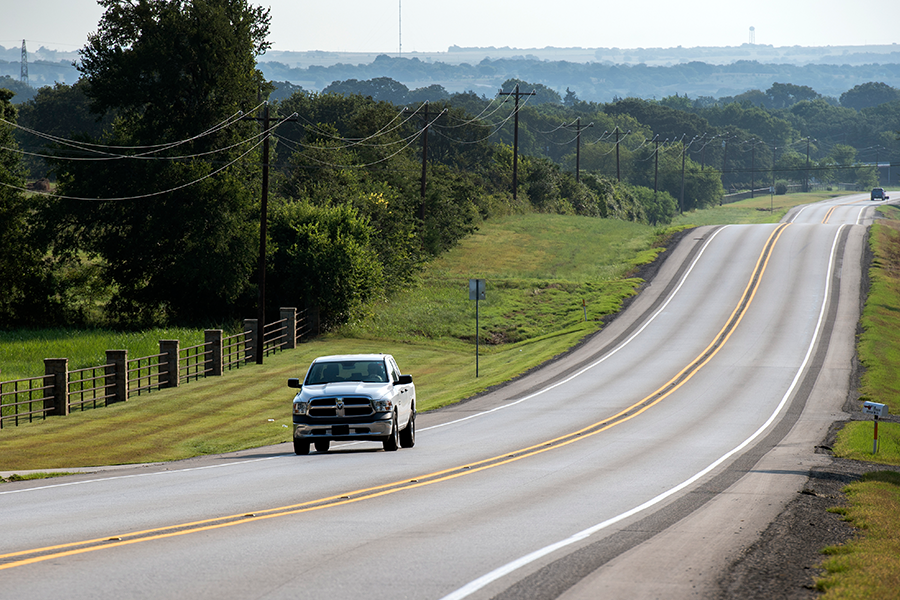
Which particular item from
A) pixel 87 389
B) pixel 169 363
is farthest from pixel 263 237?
pixel 87 389

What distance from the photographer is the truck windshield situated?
18.9 m

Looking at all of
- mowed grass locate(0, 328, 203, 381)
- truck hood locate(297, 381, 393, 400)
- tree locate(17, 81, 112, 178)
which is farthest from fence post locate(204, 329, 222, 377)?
tree locate(17, 81, 112, 178)

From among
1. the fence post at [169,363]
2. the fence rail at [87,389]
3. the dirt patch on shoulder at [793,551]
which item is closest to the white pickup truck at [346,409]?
the dirt patch on shoulder at [793,551]

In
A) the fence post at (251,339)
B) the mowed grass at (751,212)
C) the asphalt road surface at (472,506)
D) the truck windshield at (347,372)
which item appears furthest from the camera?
the mowed grass at (751,212)

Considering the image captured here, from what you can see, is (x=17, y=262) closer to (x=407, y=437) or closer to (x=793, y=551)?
(x=407, y=437)

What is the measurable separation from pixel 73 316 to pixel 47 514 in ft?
117

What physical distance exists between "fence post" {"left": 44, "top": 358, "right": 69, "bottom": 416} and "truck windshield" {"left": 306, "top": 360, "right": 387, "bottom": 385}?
1044cm

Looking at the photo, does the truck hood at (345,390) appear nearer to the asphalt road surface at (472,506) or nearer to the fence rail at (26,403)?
the asphalt road surface at (472,506)

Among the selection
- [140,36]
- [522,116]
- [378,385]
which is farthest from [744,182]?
[378,385]

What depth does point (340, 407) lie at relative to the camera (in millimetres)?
17953

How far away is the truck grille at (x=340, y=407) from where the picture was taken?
1791 cm

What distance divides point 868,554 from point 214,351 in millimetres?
27277

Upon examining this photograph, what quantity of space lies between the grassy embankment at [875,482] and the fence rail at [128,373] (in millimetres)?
19501

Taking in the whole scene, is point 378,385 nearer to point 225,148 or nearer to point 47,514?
point 47,514
